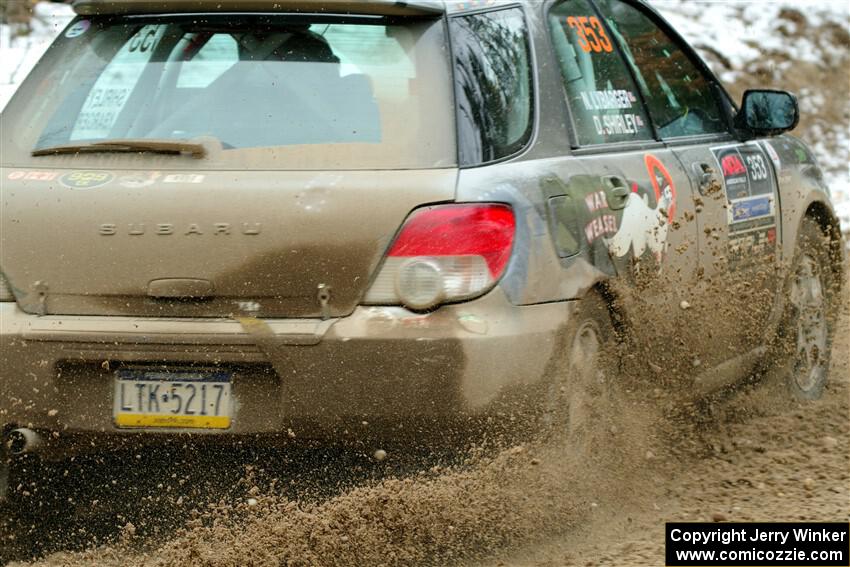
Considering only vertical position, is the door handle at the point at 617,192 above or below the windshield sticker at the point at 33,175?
below

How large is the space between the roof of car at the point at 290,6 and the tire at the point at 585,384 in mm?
1010

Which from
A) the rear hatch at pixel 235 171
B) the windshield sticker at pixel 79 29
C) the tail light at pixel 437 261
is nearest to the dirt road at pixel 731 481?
the tail light at pixel 437 261

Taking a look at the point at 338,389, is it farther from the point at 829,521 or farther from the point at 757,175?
the point at 757,175

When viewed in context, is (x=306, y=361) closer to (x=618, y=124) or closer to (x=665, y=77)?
(x=618, y=124)

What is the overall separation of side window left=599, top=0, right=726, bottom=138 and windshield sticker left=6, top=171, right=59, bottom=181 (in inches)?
92.7

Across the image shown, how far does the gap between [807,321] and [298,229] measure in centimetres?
330

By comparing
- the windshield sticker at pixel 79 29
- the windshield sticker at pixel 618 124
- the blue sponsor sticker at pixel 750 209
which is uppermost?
the windshield sticker at pixel 79 29

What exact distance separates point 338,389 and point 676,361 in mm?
1632

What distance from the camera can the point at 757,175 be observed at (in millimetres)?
6105

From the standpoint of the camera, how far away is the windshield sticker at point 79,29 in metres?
4.73

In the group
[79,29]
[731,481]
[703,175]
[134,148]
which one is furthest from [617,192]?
[79,29]

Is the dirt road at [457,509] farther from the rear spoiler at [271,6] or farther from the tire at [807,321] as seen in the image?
the rear spoiler at [271,6]

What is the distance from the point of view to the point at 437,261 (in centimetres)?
403

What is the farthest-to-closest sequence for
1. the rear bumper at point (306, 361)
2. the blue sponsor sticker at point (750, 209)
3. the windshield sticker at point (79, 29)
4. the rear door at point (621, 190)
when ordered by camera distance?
1. the blue sponsor sticker at point (750, 209)
2. the windshield sticker at point (79, 29)
3. the rear door at point (621, 190)
4. the rear bumper at point (306, 361)
